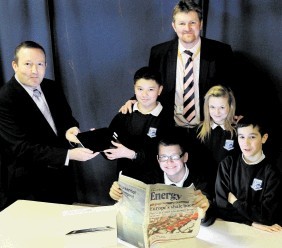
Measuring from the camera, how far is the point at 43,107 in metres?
2.60

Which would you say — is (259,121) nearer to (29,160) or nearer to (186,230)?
(186,230)

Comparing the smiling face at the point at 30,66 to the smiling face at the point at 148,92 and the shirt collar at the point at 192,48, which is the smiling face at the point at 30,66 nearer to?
the smiling face at the point at 148,92

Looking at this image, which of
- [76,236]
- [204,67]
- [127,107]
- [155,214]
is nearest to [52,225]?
[76,236]

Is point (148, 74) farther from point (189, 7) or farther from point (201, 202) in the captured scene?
point (201, 202)

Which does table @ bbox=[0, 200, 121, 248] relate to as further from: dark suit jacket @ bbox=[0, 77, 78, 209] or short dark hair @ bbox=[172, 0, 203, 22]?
short dark hair @ bbox=[172, 0, 203, 22]

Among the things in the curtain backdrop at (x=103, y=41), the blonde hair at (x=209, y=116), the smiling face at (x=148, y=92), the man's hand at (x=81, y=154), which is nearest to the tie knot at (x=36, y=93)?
the curtain backdrop at (x=103, y=41)

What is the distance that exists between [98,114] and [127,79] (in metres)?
0.29

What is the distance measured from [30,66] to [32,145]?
18.1 inches

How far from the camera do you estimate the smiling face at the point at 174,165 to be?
212cm

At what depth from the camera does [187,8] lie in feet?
6.93


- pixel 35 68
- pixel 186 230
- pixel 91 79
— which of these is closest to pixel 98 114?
pixel 91 79

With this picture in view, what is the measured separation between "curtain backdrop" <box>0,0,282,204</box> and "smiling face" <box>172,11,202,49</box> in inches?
5.9

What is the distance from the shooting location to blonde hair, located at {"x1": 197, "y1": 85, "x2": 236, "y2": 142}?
2.11 metres

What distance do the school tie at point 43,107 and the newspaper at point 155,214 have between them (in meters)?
0.99
